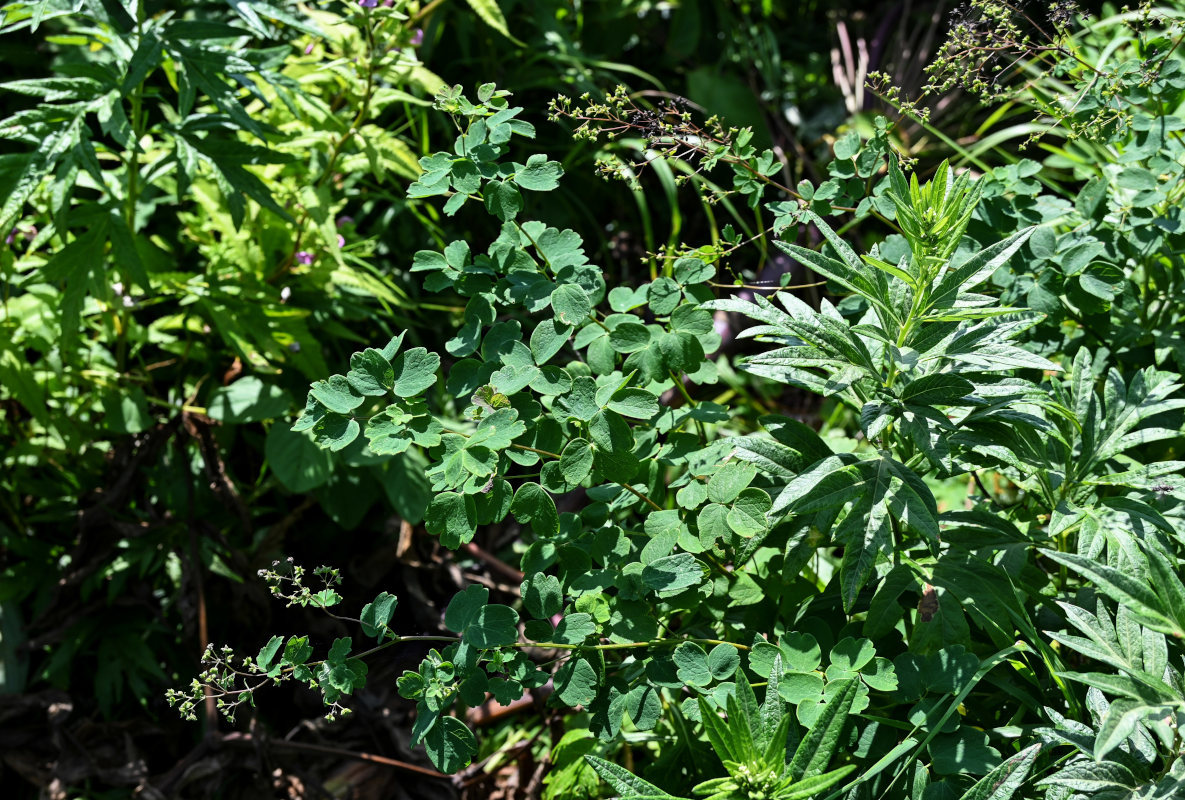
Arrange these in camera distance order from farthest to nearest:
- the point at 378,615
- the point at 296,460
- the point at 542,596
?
the point at 296,460, the point at 542,596, the point at 378,615

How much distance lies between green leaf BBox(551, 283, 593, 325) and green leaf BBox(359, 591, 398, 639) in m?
0.48

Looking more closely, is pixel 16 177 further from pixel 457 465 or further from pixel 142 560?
pixel 457 465

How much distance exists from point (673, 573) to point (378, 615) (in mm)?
426

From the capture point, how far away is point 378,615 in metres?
1.32

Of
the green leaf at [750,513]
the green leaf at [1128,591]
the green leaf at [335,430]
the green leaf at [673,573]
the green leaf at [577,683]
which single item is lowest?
the green leaf at [577,683]

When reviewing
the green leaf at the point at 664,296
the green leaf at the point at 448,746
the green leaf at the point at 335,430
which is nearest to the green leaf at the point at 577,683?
the green leaf at the point at 448,746

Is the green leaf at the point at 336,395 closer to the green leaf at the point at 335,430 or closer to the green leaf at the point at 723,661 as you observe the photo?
the green leaf at the point at 335,430

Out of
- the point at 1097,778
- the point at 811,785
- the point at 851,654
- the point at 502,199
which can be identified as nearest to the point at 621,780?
the point at 811,785

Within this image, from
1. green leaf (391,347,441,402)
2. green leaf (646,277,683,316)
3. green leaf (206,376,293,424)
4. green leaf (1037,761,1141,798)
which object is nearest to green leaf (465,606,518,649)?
green leaf (391,347,441,402)

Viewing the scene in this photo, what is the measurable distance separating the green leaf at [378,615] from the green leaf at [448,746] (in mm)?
153

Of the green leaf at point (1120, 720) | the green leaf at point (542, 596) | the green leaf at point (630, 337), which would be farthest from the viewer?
the green leaf at point (630, 337)

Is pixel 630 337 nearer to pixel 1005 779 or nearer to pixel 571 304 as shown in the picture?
pixel 571 304

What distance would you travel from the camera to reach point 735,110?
325cm

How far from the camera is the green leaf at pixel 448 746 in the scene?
1303mm
